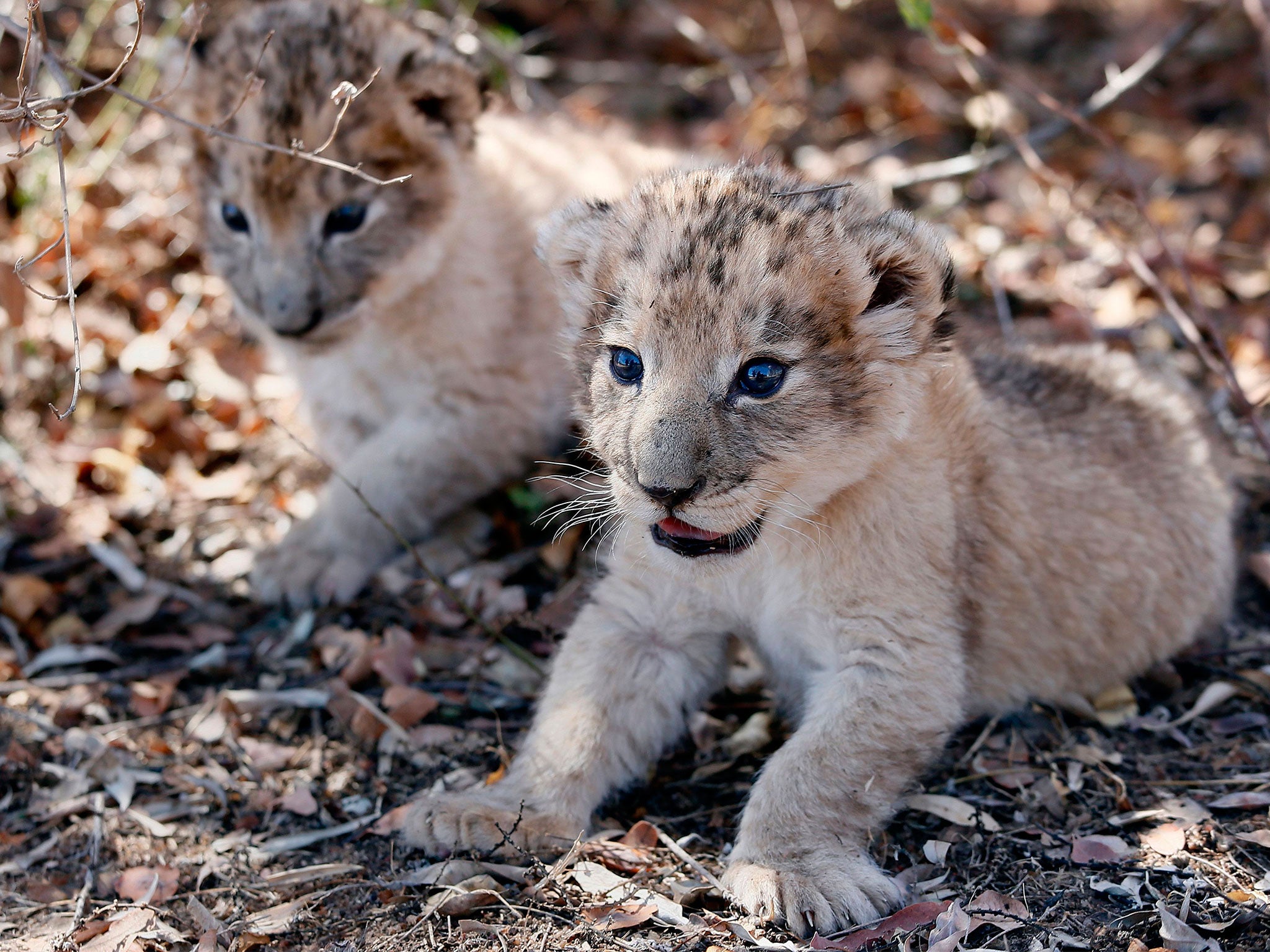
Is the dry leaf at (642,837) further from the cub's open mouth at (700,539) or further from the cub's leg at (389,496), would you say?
the cub's leg at (389,496)

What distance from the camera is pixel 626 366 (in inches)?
152

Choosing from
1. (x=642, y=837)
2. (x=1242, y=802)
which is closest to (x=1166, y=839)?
(x=1242, y=802)

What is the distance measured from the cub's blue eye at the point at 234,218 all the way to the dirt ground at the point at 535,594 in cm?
89

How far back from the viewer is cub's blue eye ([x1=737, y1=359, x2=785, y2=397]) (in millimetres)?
3650

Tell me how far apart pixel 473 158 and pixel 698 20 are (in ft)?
14.0

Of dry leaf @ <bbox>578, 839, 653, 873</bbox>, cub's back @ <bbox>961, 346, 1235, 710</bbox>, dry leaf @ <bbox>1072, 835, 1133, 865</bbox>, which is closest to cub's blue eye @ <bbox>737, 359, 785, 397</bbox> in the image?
cub's back @ <bbox>961, 346, 1235, 710</bbox>

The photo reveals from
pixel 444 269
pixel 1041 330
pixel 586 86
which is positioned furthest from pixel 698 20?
pixel 444 269

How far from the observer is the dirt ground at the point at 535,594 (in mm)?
3744

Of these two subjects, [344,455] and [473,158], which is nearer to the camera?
[473,158]

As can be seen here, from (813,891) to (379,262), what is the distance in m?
3.32

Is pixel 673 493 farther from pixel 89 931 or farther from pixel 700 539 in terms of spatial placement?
pixel 89 931

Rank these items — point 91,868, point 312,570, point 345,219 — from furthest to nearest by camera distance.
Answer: point 312,570, point 345,219, point 91,868

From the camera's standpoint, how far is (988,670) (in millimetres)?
4477

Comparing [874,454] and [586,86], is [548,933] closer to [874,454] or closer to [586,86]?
[874,454]
